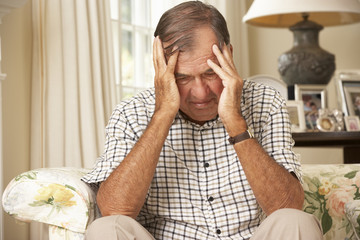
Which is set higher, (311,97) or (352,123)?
(311,97)

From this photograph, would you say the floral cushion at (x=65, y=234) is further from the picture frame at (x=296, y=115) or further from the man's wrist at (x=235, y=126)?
the picture frame at (x=296, y=115)

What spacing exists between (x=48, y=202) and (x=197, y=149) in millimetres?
472

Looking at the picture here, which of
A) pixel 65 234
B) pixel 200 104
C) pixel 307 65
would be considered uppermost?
pixel 307 65

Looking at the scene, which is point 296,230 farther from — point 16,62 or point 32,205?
A: point 16,62

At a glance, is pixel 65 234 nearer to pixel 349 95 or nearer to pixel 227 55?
pixel 227 55

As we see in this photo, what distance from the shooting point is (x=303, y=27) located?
374cm

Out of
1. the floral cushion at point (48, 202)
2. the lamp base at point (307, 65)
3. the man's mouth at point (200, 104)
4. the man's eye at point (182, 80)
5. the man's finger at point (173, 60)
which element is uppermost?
the lamp base at point (307, 65)

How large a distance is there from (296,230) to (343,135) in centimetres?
163

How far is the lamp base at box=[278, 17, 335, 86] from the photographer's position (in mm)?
3619

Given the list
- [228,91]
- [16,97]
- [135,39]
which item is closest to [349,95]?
[135,39]

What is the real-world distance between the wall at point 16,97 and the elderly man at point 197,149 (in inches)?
34.1

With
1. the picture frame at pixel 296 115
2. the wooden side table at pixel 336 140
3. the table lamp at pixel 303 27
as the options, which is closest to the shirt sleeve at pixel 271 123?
the wooden side table at pixel 336 140

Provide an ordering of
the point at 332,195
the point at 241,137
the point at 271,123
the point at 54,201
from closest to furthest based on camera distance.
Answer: the point at 54,201 < the point at 241,137 < the point at 271,123 < the point at 332,195

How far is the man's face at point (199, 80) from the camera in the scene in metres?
1.80
